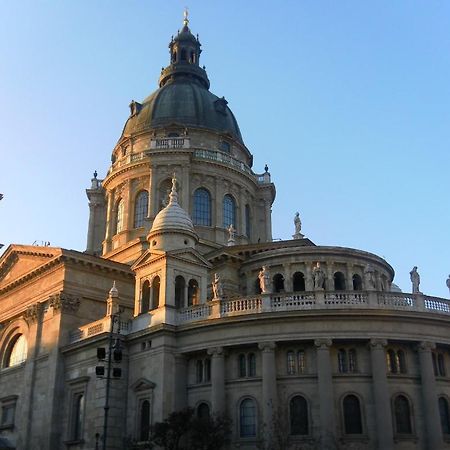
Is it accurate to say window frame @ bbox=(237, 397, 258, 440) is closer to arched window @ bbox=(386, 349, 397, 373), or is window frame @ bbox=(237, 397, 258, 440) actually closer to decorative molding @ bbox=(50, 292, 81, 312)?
arched window @ bbox=(386, 349, 397, 373)

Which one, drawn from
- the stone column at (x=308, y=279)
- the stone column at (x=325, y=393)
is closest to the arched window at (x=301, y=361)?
the stone column at (x=325, y=393)

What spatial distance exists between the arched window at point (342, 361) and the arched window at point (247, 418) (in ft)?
15.1

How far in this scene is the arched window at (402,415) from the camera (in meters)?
31.8

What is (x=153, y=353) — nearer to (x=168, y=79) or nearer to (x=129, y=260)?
(x=129, y=260)

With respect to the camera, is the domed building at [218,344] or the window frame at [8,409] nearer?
the domed building at [218,344]

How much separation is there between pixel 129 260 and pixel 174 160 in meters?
10.3

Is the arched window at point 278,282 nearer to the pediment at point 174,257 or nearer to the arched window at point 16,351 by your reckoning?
the pediment at point 174,257

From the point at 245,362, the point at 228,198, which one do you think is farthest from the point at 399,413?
the point at 228,198

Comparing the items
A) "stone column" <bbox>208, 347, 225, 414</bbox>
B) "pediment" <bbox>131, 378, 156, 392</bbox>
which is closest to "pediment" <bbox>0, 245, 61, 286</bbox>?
"pediment" <bbox>131, 378, 156, 392</bbox>

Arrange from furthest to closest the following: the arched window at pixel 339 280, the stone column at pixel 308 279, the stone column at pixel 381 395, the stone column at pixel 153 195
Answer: the stone column at pixel 153 195
the arched window at pixel 339 280
the stone column at pixel 308 279
the stone column at pixel 381 395

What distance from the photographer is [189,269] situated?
126ft

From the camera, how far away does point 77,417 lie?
1540 inches

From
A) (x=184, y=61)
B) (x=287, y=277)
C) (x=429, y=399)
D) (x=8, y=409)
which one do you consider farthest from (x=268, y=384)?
(x=184, y=61)

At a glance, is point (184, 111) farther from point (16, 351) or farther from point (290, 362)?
point (290, 362)
